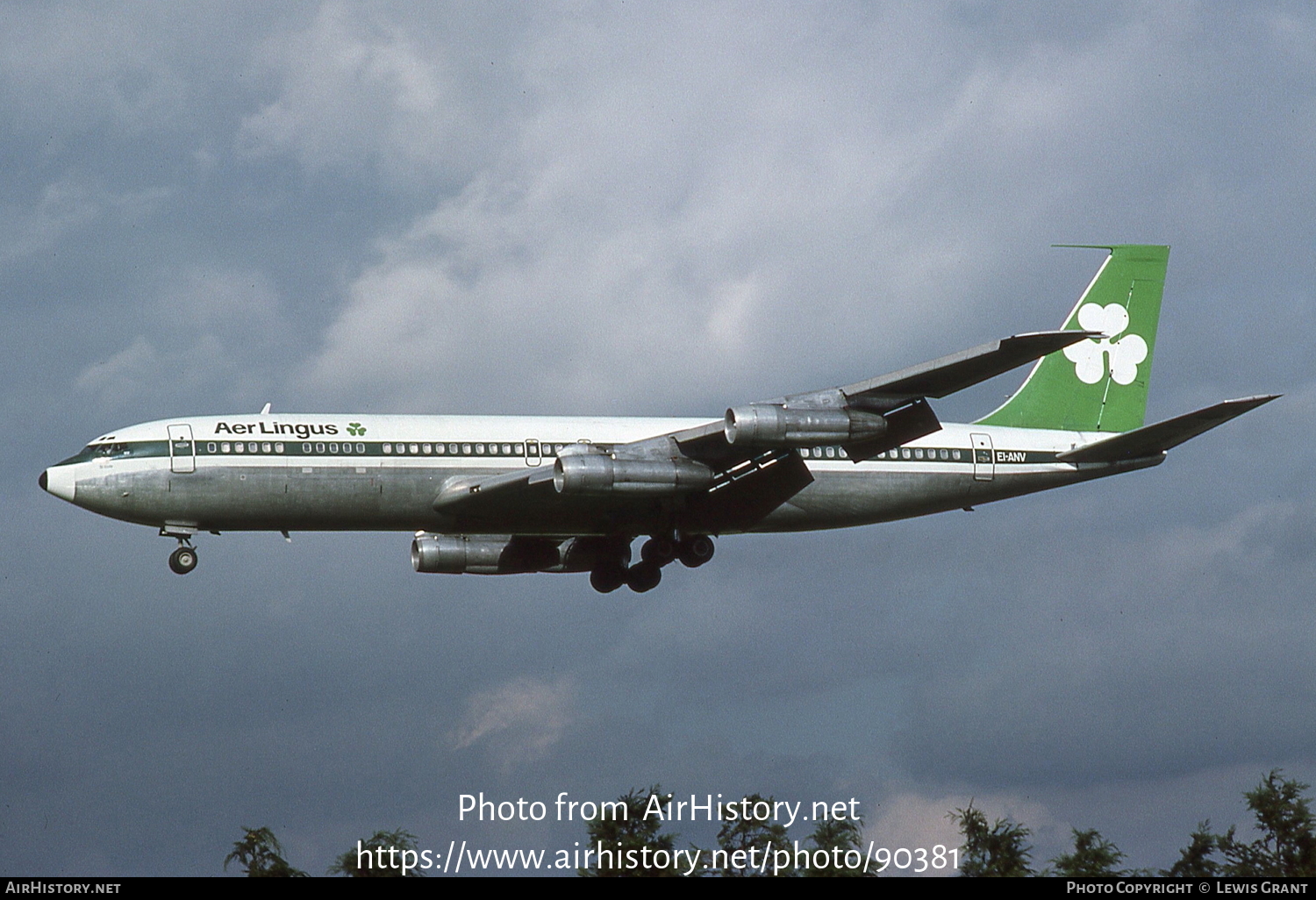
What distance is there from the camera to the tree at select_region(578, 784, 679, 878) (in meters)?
44.7

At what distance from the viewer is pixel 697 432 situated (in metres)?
53.6

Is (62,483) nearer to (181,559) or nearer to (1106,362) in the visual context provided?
(181,559)

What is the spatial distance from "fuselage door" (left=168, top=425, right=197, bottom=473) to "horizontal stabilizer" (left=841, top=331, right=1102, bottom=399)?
2035cm

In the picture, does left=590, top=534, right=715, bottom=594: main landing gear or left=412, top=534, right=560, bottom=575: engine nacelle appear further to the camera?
left=412, top=534, right=560, bottom=575: engine nacelle

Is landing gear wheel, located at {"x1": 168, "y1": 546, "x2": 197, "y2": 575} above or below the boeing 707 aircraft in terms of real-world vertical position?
below

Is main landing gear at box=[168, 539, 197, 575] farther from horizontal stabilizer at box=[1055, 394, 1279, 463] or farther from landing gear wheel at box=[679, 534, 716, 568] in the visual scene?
horizontal stabilizer at box=[1055, 394, 1279, 463]

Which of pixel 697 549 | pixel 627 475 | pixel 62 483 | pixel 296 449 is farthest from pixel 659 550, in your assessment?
pixel 62 483

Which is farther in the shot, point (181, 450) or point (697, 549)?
point (697, 549)

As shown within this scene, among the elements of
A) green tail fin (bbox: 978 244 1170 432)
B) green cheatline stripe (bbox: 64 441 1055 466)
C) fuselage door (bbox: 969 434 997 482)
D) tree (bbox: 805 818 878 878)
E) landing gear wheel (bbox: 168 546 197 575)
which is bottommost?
tree (bbox: 805 818 878 878)

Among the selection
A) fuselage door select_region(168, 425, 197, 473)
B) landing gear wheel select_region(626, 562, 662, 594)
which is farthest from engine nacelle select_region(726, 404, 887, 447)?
fuselage door select_region(168, 425, 197, 473)

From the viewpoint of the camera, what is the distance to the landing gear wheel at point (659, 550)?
5850 centimetres

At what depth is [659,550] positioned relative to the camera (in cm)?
5897

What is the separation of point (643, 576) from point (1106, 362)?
20.0 m
